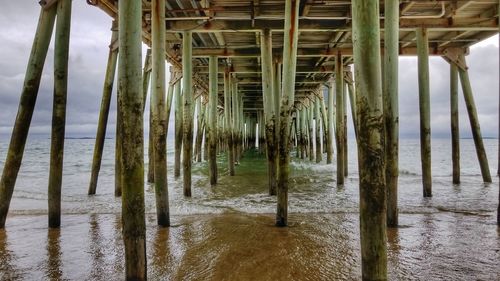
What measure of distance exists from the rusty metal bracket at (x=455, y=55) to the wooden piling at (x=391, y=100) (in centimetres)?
602

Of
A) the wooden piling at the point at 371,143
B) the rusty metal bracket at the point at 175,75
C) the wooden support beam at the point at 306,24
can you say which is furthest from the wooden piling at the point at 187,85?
the wooden piling at the point at 371,143

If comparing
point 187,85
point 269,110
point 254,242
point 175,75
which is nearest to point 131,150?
point 254,242

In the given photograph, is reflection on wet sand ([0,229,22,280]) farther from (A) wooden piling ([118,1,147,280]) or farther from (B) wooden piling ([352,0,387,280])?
(B) wooden piling ([352,0,387,280])

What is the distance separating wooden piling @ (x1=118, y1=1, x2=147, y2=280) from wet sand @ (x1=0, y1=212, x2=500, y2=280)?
1.59 ft

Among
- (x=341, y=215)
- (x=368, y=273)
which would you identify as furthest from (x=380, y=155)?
(x=341, y=215)

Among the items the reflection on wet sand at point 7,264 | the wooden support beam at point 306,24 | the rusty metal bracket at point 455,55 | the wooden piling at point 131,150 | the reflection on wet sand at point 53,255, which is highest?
the wooden support beam at point 306,24

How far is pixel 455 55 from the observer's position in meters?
9.44

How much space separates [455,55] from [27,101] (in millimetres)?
10423

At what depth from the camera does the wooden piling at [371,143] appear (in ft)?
7.91

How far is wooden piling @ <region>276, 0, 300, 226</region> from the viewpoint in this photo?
4.87 m

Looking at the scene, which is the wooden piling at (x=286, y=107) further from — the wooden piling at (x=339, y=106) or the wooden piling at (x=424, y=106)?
the wooden piling at (x=339, y=106)

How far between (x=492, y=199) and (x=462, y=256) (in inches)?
190

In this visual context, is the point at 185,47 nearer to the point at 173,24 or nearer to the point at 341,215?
the point at 173,24

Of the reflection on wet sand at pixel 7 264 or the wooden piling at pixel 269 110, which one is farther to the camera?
the wooden piling at pixel 269 110
